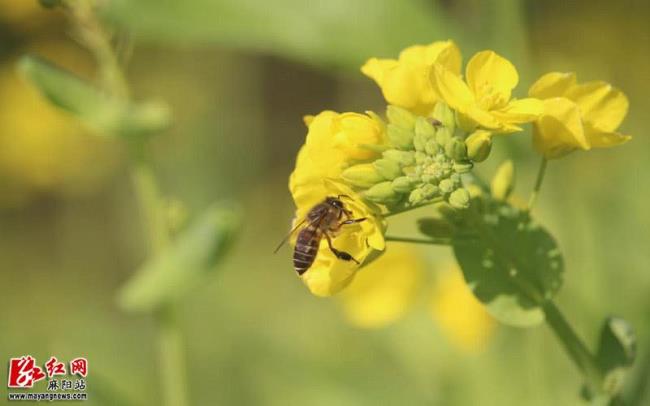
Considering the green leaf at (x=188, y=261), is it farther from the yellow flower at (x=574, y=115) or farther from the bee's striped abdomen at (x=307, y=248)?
the yellow flower at (x=574, y=115)

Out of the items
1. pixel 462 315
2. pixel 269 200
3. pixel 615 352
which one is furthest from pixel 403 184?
pixel 269 200

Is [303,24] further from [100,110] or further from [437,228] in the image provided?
[437,228]

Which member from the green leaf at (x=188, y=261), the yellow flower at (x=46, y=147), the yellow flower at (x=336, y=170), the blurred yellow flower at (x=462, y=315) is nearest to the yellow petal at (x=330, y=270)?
the yellow flower at (x=336, y=170)

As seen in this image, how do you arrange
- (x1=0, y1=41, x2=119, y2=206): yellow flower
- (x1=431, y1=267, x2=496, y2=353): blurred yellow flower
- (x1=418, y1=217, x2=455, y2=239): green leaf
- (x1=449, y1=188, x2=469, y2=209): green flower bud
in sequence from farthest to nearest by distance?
(x1=0, y1=41, x2=119, y2=206): yellow flower, (x1=431, y1=267, x2=496, y2=353): blurred yellow flower, (x1=418, y1=217, x2=455, y2=239): green leaf, (x1=449, y1=188, x2=469, y2=209): green flower bud

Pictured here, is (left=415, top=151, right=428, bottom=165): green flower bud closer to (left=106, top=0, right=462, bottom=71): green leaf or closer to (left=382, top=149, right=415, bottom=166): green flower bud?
(left=382, top=149, right=415, bottom=166): green flower bud

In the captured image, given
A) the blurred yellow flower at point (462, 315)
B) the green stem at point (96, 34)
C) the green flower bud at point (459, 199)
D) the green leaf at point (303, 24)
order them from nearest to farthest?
1. the green flower bud at point (459, 199)
2. the green stem at point (96, 34)
3. the green leaf at point (303, 24)
4. the blurred yellow flower at point (462, 315)

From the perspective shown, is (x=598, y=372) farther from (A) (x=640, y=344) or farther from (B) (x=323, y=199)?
(A) (x=640, y=344)

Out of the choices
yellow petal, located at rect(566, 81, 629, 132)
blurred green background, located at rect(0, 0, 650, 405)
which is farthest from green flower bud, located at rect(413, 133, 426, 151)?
blurred green background, located at rect(0, 0, 650, 405)
